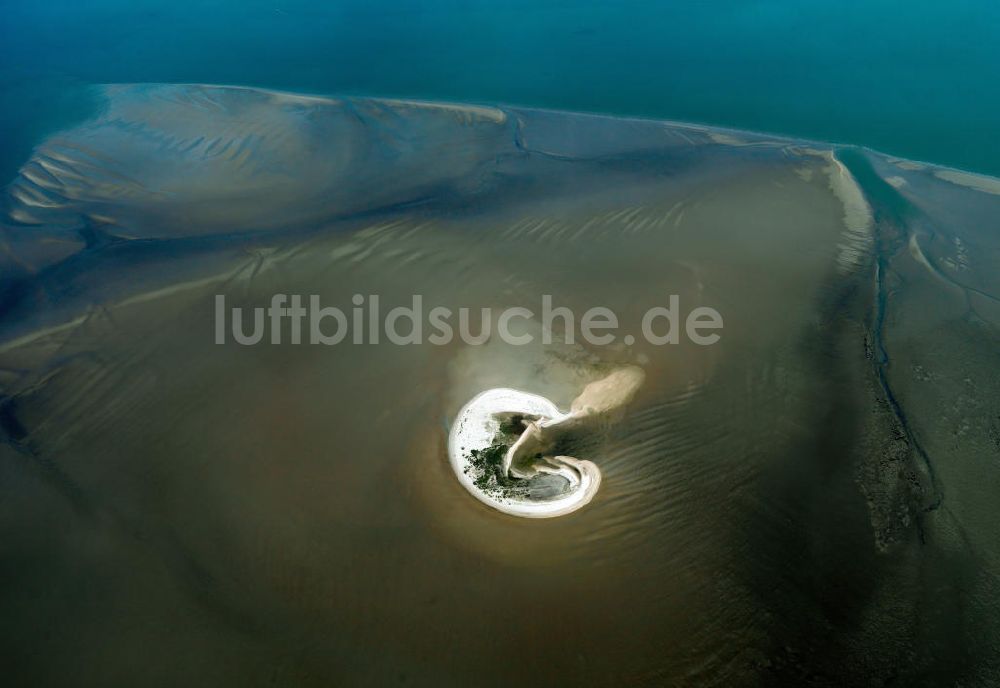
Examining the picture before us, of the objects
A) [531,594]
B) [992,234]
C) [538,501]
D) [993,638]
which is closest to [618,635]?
[531,594]

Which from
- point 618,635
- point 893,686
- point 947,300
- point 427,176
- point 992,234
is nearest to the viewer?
point 893,686

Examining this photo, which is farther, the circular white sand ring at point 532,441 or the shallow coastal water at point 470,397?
the circular white sand ring at point 532,441

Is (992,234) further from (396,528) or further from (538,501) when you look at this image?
(396,528)

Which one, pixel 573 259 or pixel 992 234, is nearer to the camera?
pixel 573 259

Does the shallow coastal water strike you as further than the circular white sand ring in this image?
No
